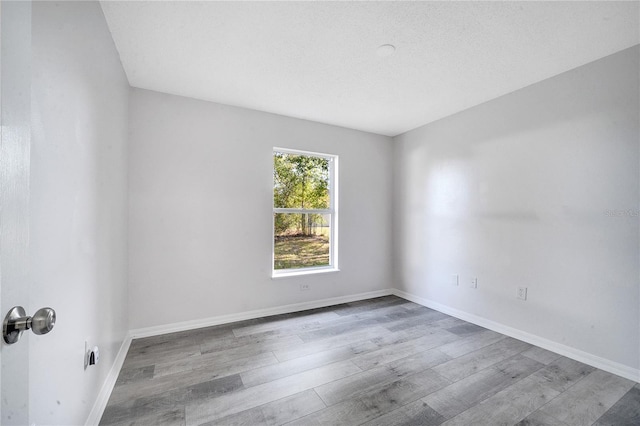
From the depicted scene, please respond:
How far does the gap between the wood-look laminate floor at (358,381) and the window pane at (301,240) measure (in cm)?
92

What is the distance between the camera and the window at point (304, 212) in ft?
11.3

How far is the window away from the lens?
343cm

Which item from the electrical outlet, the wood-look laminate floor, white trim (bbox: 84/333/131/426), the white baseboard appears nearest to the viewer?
white trim (bbox: 84/333/131/426)

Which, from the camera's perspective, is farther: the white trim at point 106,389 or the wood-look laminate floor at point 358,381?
the wood-look laminate floor at point 358,381

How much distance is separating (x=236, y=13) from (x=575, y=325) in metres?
3.56

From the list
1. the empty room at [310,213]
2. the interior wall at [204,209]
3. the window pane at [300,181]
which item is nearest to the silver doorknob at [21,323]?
the empty room at [310,213]

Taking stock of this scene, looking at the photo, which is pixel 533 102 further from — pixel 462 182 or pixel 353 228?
pixel 353 228

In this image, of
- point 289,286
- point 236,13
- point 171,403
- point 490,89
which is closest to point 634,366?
point 490,89

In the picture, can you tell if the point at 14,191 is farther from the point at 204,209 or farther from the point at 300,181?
the point at 300,181

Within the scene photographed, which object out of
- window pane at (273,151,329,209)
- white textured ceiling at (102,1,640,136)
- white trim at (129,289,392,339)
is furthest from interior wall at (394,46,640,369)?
window pane at (273,151,329,209)

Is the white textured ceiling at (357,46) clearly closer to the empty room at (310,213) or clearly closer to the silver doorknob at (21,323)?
the empty room at (310,213)

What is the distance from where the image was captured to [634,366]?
200 cm

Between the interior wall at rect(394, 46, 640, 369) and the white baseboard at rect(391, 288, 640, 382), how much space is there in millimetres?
42

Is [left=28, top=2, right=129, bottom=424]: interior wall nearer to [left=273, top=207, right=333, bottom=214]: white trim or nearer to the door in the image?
the door
